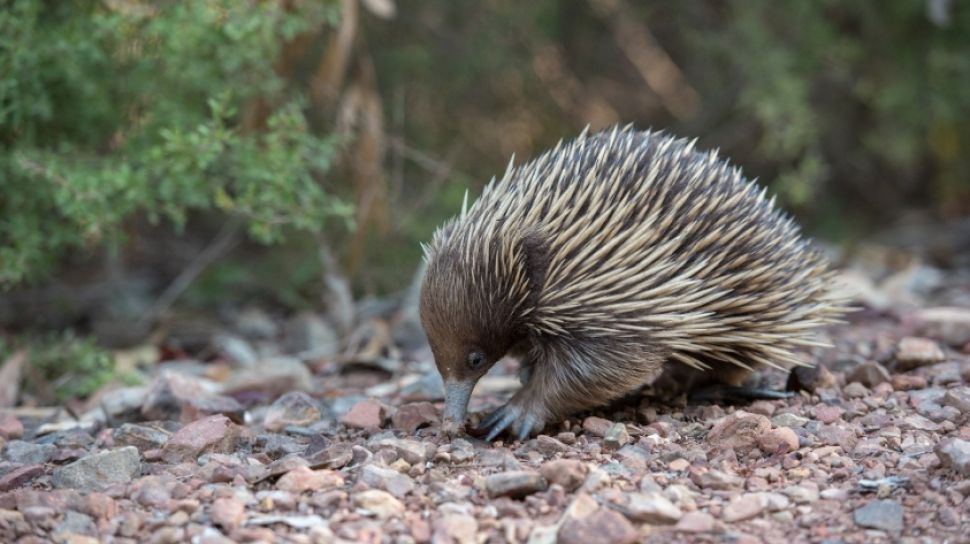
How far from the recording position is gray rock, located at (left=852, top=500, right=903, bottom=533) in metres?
2.48

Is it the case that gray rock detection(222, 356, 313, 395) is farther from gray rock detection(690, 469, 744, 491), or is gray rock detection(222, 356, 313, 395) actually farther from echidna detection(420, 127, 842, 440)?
gray rock detection(690, 469, 744, 491)

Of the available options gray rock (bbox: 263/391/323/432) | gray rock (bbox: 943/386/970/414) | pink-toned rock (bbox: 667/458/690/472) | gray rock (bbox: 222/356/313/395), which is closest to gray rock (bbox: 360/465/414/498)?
pink-toned rock (bbox: 667/458/690/472)

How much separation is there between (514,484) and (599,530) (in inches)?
11.7

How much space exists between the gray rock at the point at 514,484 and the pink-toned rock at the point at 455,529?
0.14 m

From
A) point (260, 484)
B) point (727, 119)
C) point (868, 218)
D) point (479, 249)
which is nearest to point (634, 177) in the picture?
point (479, 249)

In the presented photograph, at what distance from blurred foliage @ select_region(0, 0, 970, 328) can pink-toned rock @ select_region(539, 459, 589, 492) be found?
1857 mm

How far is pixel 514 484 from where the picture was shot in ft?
8.61

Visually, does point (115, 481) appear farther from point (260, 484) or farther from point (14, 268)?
point (14, 268)

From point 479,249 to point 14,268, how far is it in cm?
196

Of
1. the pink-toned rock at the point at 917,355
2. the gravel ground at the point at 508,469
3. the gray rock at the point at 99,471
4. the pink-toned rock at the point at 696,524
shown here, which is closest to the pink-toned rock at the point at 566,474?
the gravel ground at the point at 508,469

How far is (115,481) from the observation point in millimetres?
2869

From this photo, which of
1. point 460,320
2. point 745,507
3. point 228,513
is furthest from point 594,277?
point 228,513

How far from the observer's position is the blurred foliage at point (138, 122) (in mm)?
4043

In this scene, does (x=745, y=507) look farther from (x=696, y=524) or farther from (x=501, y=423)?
(x=501, y=423)
